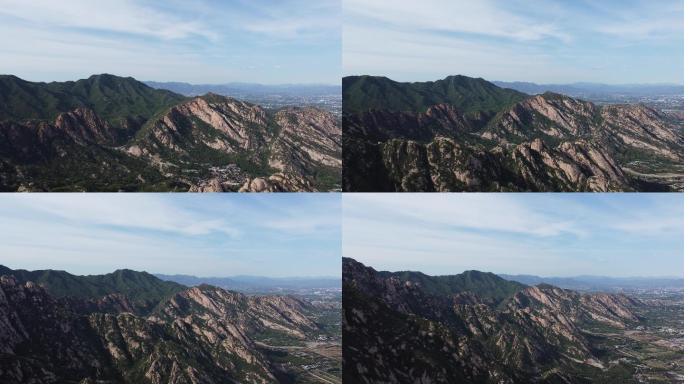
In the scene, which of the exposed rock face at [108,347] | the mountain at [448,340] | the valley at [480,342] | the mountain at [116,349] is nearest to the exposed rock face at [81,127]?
the mountain at [116,349]

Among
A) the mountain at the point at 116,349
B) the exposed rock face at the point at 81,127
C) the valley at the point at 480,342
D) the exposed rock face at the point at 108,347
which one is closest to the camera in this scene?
the valley at the point at 480,342

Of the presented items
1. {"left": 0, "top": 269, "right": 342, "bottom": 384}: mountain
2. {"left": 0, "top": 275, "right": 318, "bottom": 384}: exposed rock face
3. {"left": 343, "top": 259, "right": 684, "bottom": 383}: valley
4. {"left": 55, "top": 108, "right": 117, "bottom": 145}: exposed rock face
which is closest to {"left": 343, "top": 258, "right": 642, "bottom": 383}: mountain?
{"left": 343, "top": 259, "right": 684, "bottom": 383}: valley

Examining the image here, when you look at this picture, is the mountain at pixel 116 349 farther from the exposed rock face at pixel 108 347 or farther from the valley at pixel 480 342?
the valley at pixel 480 342

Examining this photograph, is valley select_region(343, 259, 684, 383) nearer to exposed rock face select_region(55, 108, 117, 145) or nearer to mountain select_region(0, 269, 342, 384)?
mountain select_region(0, 269, 342, 384)

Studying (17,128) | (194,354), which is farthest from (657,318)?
(17,128)

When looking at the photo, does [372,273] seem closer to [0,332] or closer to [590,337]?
[0,332]

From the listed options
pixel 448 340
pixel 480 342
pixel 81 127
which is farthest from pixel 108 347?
pixel 81 127
